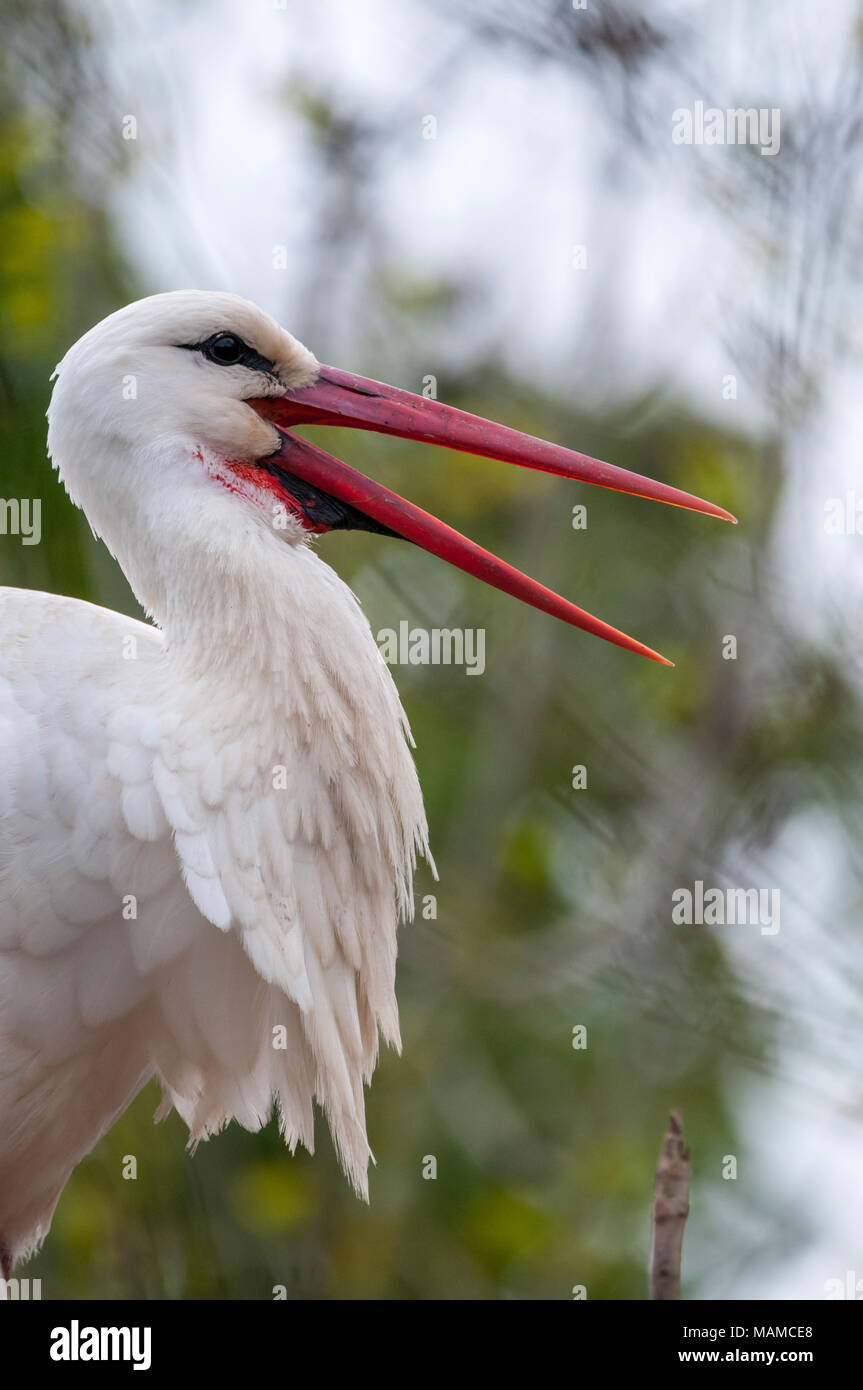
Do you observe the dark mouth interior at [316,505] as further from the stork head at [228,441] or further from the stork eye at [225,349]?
the stork eye at [225,349]

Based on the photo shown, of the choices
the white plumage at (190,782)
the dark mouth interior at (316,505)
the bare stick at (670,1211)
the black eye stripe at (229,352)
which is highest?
the black eye stripe at (229,352)

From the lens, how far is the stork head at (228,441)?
7.25 ft

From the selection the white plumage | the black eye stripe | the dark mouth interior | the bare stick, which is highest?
the black eye stripe

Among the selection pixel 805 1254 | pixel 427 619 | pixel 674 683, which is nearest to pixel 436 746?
pixel 674 683

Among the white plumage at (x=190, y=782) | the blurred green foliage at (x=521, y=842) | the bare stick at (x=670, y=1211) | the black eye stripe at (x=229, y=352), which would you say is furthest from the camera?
the blurred green foliage at (x=521, y=842)

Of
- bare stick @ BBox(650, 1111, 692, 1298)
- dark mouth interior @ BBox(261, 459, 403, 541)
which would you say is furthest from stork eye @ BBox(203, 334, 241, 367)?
bare stick @ BBox(650, 1111, 692, 1298)

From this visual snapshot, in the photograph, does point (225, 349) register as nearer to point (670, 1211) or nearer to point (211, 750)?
point (211, 750)

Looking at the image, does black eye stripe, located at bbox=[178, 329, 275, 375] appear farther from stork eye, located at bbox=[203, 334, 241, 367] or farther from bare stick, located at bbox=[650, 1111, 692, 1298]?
bare stick, located at bbox=[650, 1111, 692, 1298]

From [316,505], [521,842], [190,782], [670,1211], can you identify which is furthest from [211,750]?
[521,842]

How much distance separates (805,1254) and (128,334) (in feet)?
11.6

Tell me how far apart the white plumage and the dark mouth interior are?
5 cm

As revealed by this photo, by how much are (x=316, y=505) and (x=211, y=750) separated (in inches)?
16.6

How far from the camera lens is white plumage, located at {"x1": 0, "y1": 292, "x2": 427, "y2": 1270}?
6.97 ft

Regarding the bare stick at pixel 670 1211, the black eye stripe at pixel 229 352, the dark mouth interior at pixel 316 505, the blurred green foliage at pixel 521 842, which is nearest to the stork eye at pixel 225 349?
the black eye stripe at pixel 229 352
